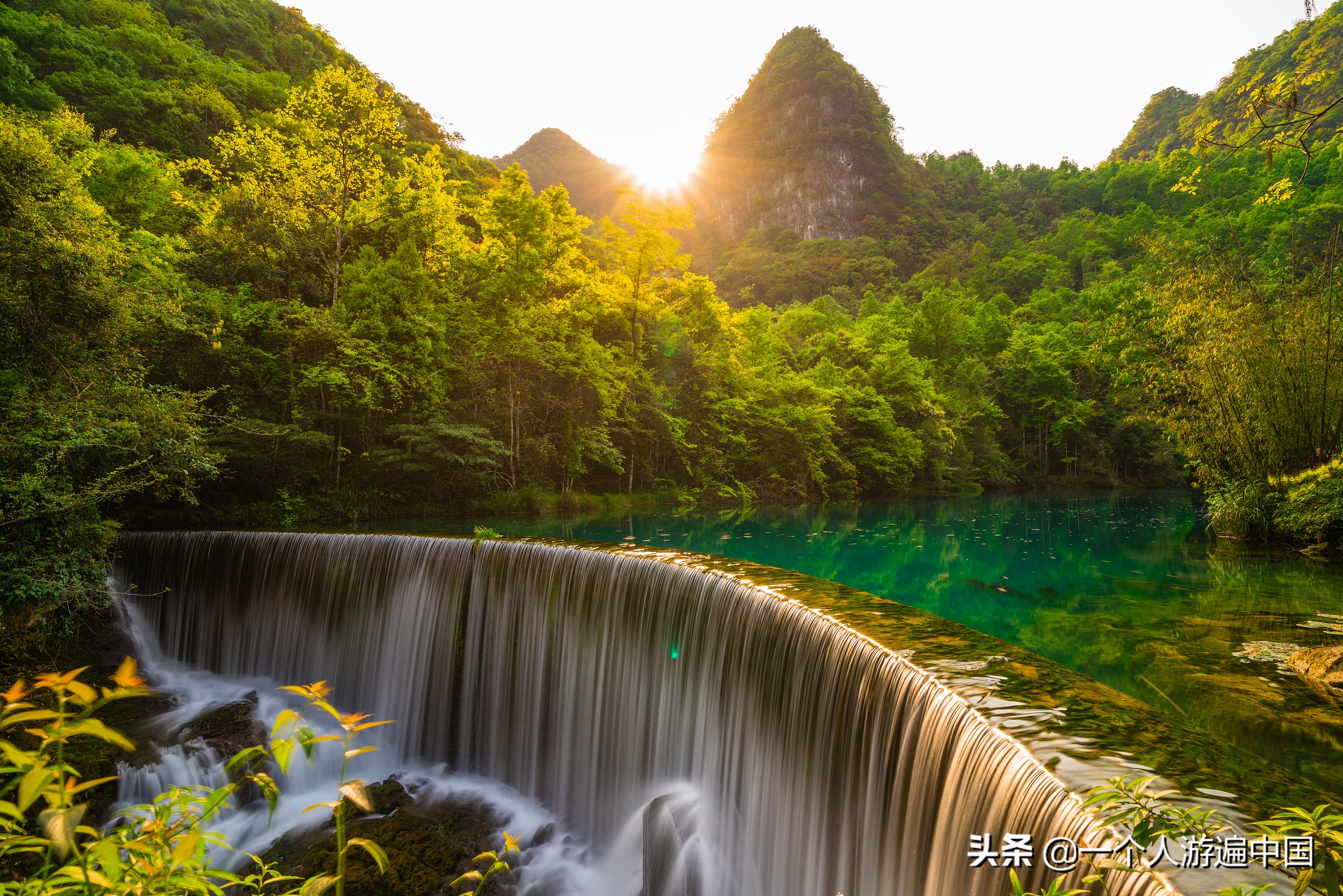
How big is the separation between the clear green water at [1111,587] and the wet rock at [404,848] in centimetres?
563

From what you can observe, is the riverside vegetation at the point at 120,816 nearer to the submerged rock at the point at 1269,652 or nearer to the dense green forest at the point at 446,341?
the dense green forest at the point at 446,341

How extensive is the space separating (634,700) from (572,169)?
78287mm

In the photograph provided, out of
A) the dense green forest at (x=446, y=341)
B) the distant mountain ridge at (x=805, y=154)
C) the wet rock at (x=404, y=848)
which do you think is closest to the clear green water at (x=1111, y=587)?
the dense green forest at (x=446, y=341)

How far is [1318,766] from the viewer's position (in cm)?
342

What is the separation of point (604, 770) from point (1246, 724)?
5228 millimetres

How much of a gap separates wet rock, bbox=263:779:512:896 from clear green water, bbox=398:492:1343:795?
5.63m

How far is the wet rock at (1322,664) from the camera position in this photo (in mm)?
4598

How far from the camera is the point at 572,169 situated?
74750 millimetres

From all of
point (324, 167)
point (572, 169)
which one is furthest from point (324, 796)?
point (572, 169)

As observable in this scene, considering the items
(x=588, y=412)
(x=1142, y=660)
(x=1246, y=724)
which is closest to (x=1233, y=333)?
(x=1142, y=660)

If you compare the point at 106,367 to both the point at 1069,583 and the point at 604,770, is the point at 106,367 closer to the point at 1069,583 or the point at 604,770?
the point at 604,770

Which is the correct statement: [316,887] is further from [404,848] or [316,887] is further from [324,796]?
[324,796]

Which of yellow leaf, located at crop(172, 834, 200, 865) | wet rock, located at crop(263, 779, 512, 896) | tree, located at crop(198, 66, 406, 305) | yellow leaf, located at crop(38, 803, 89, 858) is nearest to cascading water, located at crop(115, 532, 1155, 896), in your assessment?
wet rock, located at crop(263, 779, 512, 896)

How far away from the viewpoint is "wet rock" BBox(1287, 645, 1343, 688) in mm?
4598
